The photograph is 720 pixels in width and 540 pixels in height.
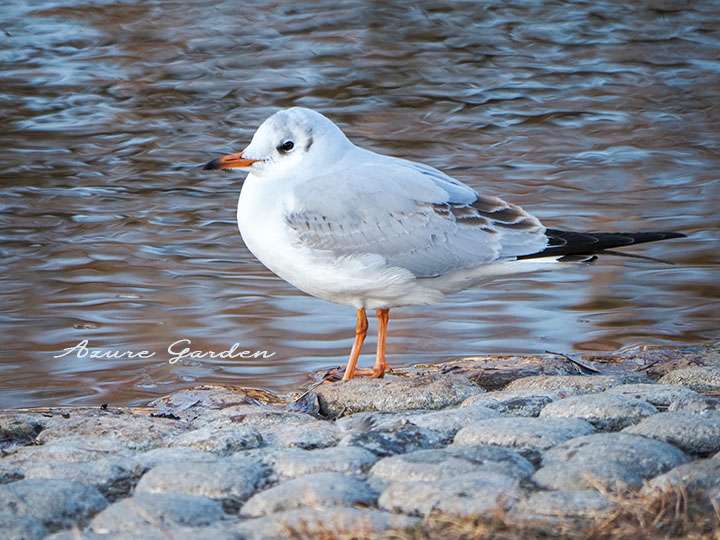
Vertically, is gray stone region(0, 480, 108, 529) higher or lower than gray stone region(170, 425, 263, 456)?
higher

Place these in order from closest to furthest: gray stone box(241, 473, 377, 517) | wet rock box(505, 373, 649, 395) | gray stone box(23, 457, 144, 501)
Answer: gray stone box(241, 473, 377, 517)
gray stone box(23, 457, 144, 501)
wet rock box(505, 373, 649, 395)

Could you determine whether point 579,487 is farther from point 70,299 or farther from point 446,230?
point 70,299

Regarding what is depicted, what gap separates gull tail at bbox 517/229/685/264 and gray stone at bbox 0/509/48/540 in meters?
2.37

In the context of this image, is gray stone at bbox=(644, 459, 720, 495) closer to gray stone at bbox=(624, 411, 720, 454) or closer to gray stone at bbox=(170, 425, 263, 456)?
gray stone at bbox=(624, 411, 720, 454)

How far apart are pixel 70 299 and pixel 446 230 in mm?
2290

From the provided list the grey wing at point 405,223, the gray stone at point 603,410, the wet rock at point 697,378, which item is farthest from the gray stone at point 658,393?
the grey wing at point 405,223

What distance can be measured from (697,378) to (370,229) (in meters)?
1.24

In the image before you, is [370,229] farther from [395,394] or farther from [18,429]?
[18,429]

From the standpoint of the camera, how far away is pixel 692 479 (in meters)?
3.00

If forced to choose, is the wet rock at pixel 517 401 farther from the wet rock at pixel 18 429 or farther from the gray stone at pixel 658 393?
the wet rock at pixel 18 429

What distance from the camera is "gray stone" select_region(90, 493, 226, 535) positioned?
286 centimetres

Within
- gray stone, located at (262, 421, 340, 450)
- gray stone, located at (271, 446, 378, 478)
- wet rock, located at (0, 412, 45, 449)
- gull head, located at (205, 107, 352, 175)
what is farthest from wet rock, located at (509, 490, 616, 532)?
gull head, located at (205, 107, 352, 175)

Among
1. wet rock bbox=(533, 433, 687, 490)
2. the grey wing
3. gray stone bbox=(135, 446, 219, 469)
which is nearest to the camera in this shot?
wet rock bbox=(533, 433, 687, 490)

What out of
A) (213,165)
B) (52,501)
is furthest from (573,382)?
(52,501)
